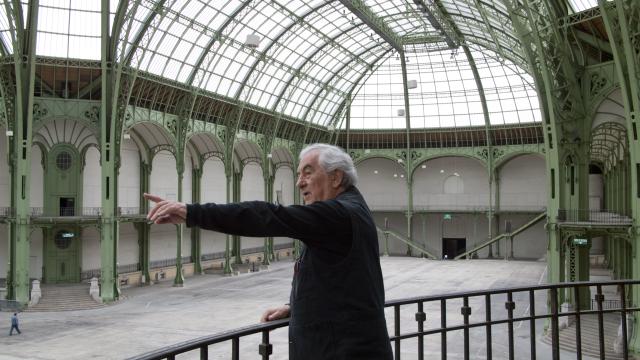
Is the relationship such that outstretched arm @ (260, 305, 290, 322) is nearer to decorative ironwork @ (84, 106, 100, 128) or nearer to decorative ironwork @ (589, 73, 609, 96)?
decorative ironwork @ (589, 73, 609, 96)

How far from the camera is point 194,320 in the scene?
29.6 m

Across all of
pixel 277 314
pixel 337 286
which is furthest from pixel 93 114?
pixel 337 286

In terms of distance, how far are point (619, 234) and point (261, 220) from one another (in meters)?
24.1

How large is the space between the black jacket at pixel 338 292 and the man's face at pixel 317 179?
269 mm

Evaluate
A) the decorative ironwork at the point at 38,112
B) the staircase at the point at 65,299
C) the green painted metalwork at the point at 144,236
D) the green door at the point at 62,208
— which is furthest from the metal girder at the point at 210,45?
the staircase at the point at 65,299

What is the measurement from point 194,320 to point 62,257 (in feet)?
44.2

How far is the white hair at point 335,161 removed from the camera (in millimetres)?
4004

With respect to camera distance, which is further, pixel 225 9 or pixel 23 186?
pixel 225 9

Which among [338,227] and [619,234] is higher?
[338,227]

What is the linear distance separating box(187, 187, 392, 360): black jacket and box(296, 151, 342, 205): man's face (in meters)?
0.27

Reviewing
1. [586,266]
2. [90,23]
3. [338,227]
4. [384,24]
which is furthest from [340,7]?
[338,227]

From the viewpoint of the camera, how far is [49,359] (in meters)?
22.5

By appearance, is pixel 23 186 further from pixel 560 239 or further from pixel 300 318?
pixel 300 318

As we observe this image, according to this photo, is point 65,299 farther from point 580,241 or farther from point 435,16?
point 435,16
